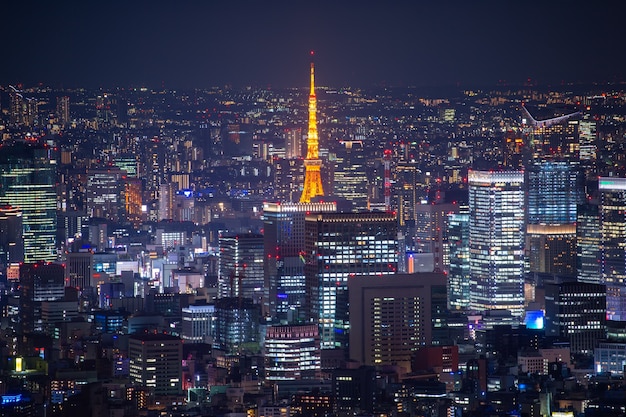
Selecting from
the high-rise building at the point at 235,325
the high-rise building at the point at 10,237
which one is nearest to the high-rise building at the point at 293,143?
the high-rise building at the point at 10,237

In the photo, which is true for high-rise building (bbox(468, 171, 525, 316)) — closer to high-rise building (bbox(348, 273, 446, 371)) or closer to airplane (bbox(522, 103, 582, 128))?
airplane (bbox(522, 103, 582, 128))

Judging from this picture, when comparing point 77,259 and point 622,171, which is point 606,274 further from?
point 77,259

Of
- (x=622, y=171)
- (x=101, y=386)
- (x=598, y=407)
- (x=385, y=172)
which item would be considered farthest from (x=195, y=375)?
(x=385, y=172)

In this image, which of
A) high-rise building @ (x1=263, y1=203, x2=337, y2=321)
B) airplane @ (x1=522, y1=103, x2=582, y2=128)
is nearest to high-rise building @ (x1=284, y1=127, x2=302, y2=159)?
high-rise building @ (x1=263, y1=203, x2=337, y2=321)

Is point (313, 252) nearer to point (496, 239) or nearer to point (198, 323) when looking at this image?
point (198, 323)

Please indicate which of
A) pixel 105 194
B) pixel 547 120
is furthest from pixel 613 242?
pixel 105 194
